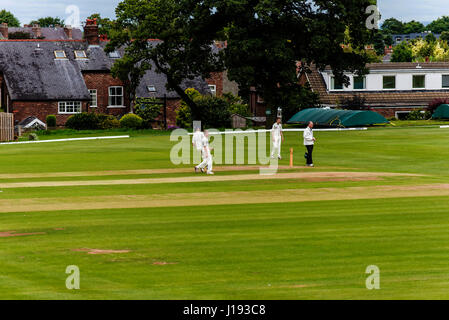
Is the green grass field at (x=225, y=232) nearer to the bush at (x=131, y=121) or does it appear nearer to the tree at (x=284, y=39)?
the tree at (x=284, y=39)

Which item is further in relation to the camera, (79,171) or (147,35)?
(147,35)

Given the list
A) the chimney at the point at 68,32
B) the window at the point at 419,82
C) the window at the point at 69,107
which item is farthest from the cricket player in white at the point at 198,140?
the chimney at the point at 68,32

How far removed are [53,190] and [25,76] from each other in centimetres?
4829

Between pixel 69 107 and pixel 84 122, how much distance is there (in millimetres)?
9901

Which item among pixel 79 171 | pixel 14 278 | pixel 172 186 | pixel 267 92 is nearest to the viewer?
pixel 14 278

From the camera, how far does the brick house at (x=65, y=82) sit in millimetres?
72125

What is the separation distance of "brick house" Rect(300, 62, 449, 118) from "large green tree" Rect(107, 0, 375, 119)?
1484 cm

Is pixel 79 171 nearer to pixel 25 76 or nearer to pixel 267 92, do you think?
pixel 267 92

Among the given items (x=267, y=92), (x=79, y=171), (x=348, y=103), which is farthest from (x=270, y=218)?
(x=348, y=103)

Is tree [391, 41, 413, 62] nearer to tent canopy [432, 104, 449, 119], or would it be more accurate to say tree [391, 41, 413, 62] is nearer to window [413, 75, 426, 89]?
window [413, 75, 426, 89]

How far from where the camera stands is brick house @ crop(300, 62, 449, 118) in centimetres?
7600

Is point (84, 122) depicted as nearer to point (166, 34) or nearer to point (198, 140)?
point (166, 34)

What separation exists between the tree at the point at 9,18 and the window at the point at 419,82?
130 meters

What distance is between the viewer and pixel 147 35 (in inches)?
2405
